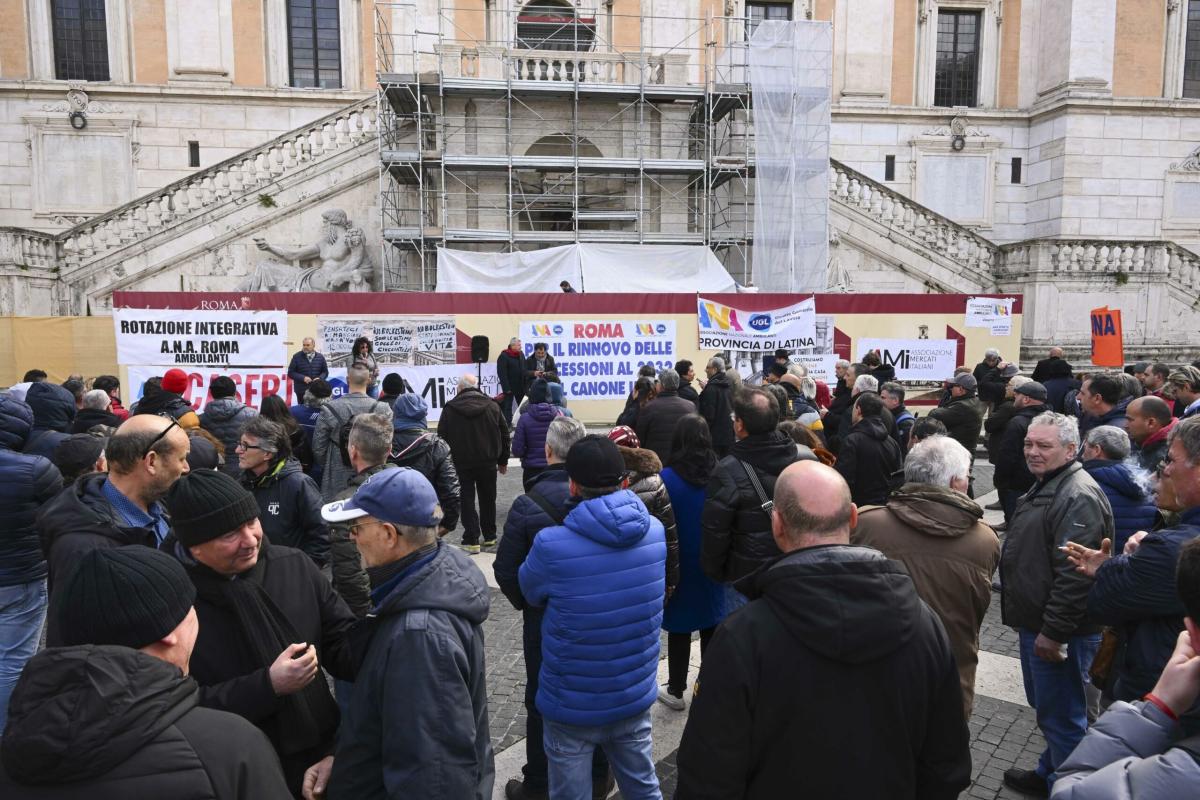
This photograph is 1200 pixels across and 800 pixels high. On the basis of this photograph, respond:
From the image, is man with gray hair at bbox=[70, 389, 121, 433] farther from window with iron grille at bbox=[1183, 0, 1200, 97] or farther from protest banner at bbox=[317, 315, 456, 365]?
window with iron grille at bbox=[1183, 0, 1200, 97]

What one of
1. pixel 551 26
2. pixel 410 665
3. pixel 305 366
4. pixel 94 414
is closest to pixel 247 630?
pixel 410 665

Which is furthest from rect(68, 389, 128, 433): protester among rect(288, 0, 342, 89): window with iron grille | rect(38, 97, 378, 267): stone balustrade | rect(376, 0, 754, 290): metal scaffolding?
rect(288, 0, 342, 89): window with iron grille

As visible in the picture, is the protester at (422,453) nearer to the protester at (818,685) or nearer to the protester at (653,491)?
the protester at (653,491)

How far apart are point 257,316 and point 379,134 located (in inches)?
261

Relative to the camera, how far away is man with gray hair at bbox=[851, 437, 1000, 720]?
316 cm

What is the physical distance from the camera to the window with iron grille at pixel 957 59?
25156 millimetres

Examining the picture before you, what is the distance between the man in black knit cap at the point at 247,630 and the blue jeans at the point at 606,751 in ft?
3.56

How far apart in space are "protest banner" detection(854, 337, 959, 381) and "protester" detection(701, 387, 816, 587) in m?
11.0

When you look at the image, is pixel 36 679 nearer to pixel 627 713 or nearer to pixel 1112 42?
pixel 627 713

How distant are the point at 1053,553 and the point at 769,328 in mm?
11002

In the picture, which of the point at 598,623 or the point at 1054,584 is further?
the point at 1054,584

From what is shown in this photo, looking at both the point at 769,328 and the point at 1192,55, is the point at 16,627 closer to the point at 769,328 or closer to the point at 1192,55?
the point at 769,328

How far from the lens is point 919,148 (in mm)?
24641

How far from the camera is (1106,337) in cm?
1355
